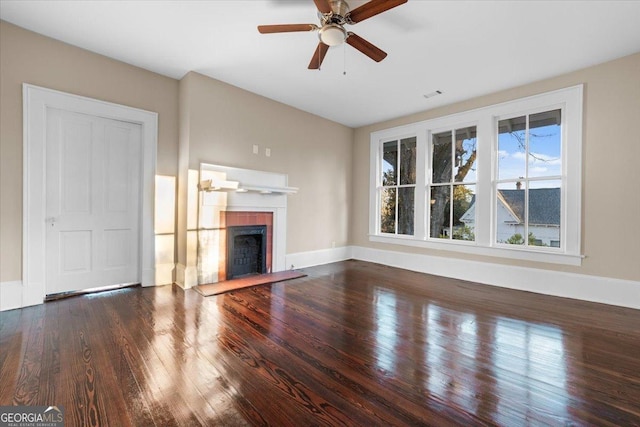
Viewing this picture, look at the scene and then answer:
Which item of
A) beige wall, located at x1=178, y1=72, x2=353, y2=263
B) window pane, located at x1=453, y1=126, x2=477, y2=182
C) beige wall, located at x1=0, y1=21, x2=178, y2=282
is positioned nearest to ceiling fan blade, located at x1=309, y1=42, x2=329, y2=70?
beige wall, located at x1=178, y1=72, x2=353, y2=263

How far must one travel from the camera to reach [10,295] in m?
2.79

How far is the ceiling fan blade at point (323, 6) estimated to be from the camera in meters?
2.11

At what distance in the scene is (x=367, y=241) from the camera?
5.81 m

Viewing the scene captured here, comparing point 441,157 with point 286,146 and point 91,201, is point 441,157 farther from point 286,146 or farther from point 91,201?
point 91,201

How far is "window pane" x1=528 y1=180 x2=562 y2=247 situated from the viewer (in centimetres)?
372

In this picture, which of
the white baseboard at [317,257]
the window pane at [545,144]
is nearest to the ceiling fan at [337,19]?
the window pane at [545,144]

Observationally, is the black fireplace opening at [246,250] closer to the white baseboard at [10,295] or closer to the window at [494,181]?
the white baseboard at [10,295]

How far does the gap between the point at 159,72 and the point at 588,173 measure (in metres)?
5.67

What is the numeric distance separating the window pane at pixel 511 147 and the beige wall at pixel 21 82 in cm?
518

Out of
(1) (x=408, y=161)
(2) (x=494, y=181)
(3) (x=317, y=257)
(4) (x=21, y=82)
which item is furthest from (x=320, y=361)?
(1) (x=408, y=161)

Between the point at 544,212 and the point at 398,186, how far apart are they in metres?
2.27

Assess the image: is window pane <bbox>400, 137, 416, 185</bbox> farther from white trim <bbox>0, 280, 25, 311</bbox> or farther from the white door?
white trim <bbox>0, 280, 25, 311</bbox>

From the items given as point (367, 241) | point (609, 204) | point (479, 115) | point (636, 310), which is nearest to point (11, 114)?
point (367, 241)

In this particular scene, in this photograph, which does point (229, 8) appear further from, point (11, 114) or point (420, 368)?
point (420, 368)
